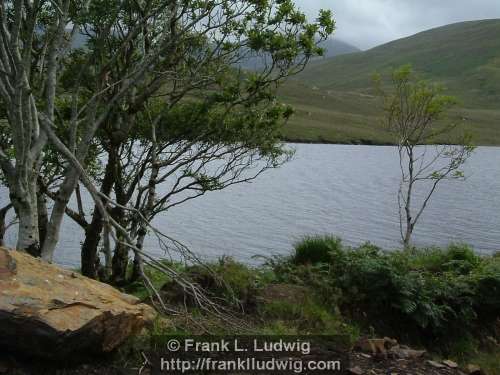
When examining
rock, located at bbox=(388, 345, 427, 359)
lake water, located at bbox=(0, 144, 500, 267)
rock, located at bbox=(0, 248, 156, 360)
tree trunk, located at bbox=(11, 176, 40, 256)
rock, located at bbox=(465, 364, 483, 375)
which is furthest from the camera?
lake water, located at bbox=(0, 144, 500, 267)

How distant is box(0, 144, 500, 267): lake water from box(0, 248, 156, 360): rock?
1337 centimetres

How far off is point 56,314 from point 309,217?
1316 inches

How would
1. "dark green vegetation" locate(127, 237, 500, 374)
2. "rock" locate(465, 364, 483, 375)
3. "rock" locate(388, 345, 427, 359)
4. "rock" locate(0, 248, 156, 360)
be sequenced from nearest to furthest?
"rock" locate(0, 248, 156, 360) → "rock" locate(388, 345, 427, 359) → "rock" locate(465, 364, 483, 375) → "dark green vegetation" locate(127, 237, 500, 374)

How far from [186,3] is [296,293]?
6034 mm

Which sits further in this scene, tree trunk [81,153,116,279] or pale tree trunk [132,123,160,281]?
pale tree trunk [132,123,160,281]

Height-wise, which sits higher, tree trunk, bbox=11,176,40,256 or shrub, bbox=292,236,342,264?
tree trunk, bbox=11,176,40,256

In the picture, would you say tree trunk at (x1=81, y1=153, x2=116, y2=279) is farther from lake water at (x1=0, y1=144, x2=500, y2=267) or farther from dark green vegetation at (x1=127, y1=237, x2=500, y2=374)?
lake water at (x1=0, y1=144, x2=500, y2=267)

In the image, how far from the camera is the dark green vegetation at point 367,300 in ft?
33.8

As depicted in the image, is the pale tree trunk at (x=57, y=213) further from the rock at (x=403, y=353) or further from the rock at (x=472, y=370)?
the rock at (x=472, y=370)

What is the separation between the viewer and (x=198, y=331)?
835 centimetres

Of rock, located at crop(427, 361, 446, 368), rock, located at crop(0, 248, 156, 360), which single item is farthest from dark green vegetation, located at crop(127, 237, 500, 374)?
rock, located at crop(0, 248, 156, 360)

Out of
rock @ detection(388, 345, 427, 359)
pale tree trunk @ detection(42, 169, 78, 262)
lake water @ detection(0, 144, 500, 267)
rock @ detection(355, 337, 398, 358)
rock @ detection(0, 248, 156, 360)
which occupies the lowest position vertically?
lake water @ detection(0, 144, 500, 267)

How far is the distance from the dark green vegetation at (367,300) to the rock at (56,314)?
199 centimetres

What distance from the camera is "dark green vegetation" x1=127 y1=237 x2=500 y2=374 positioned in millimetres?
10312
